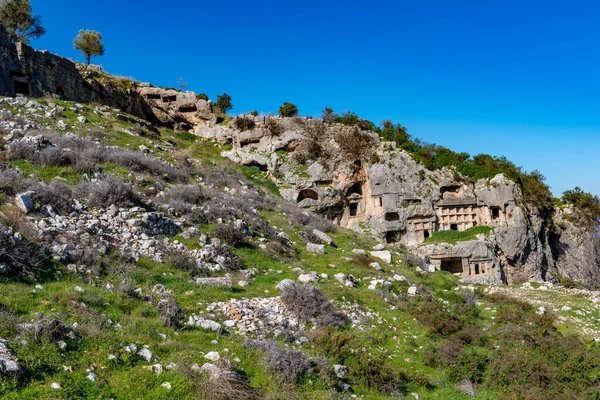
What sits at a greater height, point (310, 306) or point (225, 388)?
point (310, 306)

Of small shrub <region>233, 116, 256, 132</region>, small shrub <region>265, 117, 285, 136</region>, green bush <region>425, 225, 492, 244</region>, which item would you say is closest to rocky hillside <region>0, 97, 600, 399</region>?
green bush <region>425, 225, 492, 244</region>

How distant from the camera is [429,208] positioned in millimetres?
27203

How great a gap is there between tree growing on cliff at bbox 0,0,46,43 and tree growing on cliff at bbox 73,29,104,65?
4200mm

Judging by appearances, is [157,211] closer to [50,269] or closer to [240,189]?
[50,269]

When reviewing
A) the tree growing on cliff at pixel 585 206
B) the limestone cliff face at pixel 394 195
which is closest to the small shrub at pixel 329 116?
the limestone cliff face at pixel 394 195

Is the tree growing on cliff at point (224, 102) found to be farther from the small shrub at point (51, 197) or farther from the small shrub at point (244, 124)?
the small shrub at point (51, 197)

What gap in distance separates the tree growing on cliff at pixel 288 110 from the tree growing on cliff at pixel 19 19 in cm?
2048

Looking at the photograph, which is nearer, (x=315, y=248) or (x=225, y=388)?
(x=225, y=388)

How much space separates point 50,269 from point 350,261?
890 centimetres

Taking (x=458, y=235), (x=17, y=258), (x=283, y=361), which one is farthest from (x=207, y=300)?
(x=458, y=235)

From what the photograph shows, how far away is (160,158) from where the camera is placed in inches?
749

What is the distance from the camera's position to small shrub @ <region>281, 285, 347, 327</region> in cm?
859

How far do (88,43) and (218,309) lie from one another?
3883 cm

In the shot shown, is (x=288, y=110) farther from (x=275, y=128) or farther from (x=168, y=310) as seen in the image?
(x=168, y=310)
